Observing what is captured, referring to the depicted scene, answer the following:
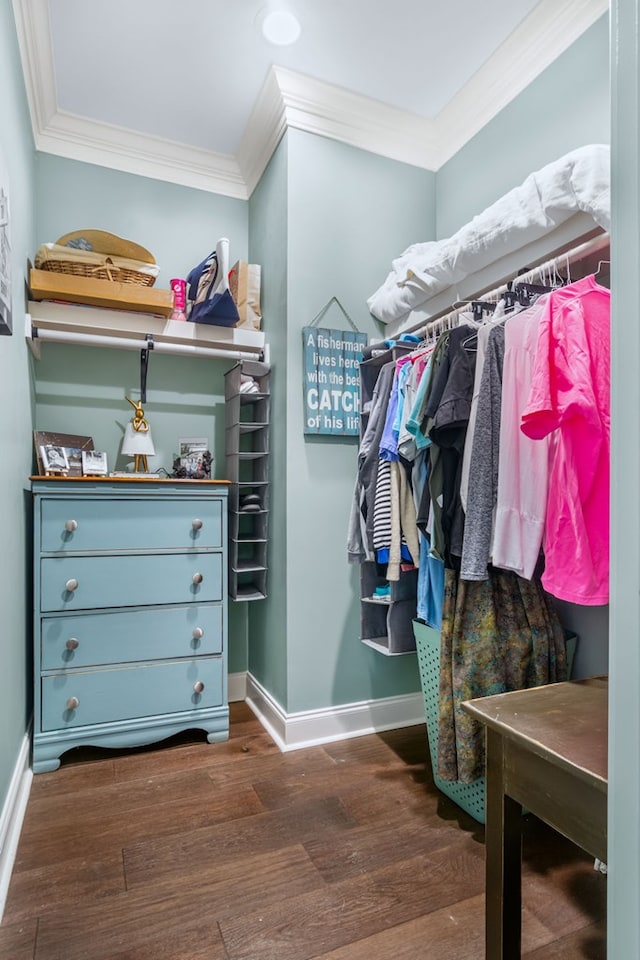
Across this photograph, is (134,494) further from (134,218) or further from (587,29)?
(587,29)

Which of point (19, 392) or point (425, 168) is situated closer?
point (19, 392)

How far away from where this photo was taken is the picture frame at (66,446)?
2.27 m

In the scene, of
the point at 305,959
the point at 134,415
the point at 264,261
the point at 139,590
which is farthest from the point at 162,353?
the point at 305,959

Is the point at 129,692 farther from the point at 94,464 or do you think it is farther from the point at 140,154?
the point at 140,154

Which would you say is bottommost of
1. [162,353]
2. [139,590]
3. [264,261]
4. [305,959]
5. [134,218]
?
[305,959]

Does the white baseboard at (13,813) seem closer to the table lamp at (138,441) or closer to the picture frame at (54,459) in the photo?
the picture frame at (54,459)

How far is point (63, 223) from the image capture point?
250 centimetres

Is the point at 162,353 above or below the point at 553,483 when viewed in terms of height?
above

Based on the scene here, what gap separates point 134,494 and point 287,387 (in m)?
0.78

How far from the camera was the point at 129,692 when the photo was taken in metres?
2.13

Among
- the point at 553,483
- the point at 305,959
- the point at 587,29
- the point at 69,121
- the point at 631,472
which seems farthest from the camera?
the point at 69,121

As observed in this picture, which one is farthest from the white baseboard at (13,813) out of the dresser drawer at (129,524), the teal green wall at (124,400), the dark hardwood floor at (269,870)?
the teal green wall at (124,400)

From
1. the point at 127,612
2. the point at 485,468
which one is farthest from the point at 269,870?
the point at 485,468

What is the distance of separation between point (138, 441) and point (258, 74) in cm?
163
